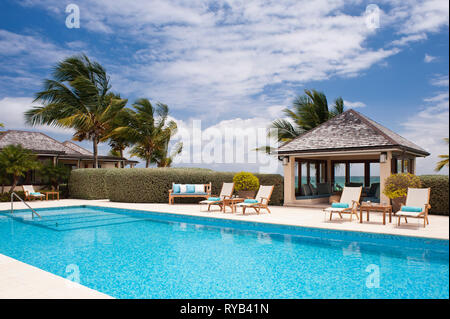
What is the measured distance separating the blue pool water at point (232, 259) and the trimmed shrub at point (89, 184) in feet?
24.2

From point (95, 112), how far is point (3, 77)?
878cm

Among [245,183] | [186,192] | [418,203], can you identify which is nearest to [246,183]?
[245,183]

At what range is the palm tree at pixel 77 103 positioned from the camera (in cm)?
2033

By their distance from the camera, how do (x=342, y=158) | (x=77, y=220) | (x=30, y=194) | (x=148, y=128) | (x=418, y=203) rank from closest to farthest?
(x=418, y=203) < (x=77, y=220) < (x=30, y=194) < (x=342, y=158) < (x=148, y=128)

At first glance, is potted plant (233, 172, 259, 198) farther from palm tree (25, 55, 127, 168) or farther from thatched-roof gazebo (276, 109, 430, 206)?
palm tree (25, 55, 127, 168)

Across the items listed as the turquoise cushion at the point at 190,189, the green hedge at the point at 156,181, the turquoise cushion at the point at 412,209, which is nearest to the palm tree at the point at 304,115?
the green hedge at the point at 156,181

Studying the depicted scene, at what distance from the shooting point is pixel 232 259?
6.14 meters

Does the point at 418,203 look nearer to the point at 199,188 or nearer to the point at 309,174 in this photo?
the point at 309,174

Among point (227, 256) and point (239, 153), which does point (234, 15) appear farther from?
point (227, 256)

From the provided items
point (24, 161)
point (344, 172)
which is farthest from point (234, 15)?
point (24, 161)

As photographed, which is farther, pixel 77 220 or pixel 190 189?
pixel 190 189

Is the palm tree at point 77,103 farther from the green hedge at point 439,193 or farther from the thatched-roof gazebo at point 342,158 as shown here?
the green hedge at point 439,193

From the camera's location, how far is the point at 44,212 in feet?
42.9

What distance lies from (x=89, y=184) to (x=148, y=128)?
8571mm
